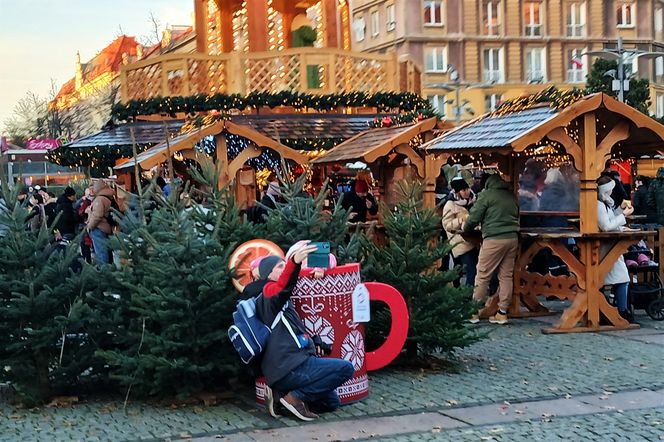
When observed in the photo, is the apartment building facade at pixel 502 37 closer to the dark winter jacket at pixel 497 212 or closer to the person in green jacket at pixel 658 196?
the person in green jacket at pixel 658 196

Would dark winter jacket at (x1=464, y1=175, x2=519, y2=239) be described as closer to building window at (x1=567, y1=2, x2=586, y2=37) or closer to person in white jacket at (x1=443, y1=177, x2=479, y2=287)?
person in white jacket at (x1=443, y1=177, x2=479, y2=287)

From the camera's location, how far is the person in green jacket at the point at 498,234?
11.3 m

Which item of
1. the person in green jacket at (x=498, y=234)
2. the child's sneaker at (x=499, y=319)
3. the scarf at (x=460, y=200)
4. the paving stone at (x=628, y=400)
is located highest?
the scarf at (x=460, y=200)

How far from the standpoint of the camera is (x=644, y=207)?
48.6 ft

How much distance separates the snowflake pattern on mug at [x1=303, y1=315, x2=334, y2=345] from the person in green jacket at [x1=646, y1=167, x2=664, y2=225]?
8.42 meters

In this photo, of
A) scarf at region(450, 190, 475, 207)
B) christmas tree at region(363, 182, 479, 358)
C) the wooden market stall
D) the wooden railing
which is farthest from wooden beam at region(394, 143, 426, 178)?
the wooden railing

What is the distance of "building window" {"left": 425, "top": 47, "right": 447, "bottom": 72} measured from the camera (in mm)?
62875

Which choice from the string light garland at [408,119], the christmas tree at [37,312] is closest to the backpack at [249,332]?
the christmas tree at [37,312]

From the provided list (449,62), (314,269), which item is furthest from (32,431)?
(449,62)

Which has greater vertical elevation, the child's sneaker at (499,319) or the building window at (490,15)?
the building window at (490,15)

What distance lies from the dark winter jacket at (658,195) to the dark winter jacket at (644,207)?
77mm

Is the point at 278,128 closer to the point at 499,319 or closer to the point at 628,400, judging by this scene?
the point at 499,319

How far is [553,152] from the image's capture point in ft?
40.1

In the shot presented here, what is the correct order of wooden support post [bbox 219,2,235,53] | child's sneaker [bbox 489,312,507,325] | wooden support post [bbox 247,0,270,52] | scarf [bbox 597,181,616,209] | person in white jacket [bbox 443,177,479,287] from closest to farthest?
scarf [bbox 597,181,616,209] → child's sneaker [bbox 489,312,507,325] → person in white jacket [bbox 443,177,479,287] → wooden support post [bbox 247,0,270,52] → wooden support post [bbox 219,2,235,53]
